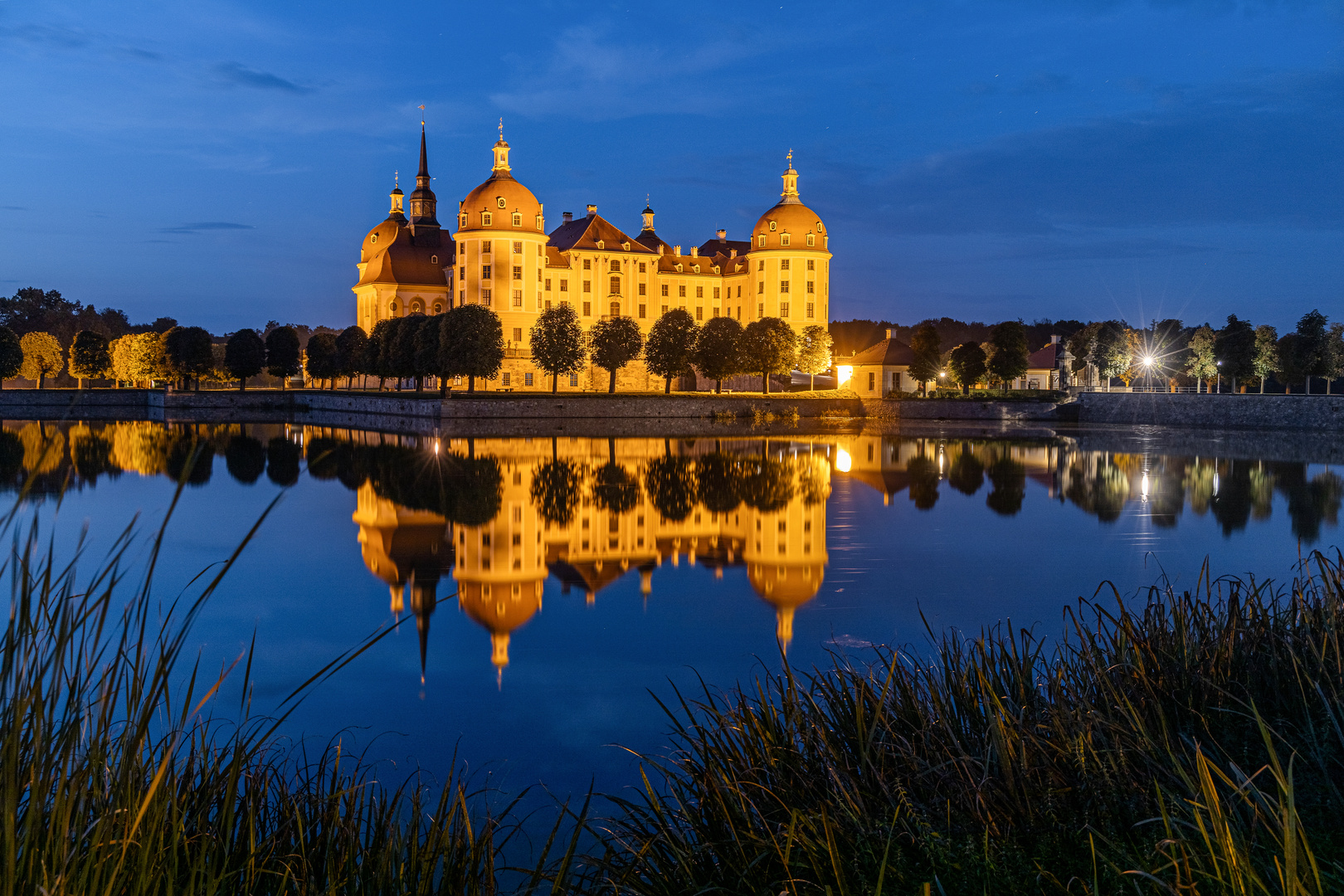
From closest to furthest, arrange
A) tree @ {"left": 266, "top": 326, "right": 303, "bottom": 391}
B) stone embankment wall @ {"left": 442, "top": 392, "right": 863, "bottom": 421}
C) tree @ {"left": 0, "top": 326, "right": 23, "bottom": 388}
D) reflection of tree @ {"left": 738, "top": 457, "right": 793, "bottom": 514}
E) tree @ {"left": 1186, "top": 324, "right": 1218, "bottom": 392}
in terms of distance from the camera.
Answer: reflection of tree @ {"left": 738, "top": 457, "right": 793, "bottom": 514}, stone embankment wall @ {"left": 442, "top": 392, "right": 863, "bottom": 421}, tree @ {"left": 1186, "top": 324, "right": 1218, "bottom": 392}, tree @ {"left": 0, "top": 326, "right": 23, "bottom": 388}, tree @ {"left": 266, "top": 326, "right": 303, "bottom": 391}

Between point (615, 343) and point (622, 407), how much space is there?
29.3 feet

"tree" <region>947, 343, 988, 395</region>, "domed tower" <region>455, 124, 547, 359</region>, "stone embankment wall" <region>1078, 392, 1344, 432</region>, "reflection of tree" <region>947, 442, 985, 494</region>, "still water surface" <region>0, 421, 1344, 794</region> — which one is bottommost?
"still water surface" <region>0, 421, 1344, 794</region>

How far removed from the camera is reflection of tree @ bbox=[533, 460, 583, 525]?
16.3 metres

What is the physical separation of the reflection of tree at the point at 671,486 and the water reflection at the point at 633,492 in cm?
8

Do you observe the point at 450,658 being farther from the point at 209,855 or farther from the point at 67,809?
the point at 67,809

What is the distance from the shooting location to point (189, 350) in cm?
5991

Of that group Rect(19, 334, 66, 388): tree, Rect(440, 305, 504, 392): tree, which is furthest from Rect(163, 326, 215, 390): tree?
Rect(440, 305, 504, 392): tree

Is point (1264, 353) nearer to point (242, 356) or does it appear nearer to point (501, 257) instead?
point (501, 257)

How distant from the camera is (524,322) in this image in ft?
199

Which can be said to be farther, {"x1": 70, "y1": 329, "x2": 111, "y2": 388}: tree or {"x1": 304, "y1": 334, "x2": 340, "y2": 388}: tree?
{"x1": 70, "y1": 329, "x2": 111, "y2": 388}: tree

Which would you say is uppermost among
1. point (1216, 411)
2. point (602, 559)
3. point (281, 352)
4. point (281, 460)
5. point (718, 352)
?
point (281, 352)

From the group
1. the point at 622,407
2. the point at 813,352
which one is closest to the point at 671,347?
the point at 622,407

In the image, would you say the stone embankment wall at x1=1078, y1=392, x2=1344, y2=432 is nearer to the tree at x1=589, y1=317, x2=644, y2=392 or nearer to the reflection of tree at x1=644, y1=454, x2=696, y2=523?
the tree at x1=589, y1=317, x2=644, y2=392

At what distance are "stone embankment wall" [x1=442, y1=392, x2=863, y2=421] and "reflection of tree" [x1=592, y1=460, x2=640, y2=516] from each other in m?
21.1
